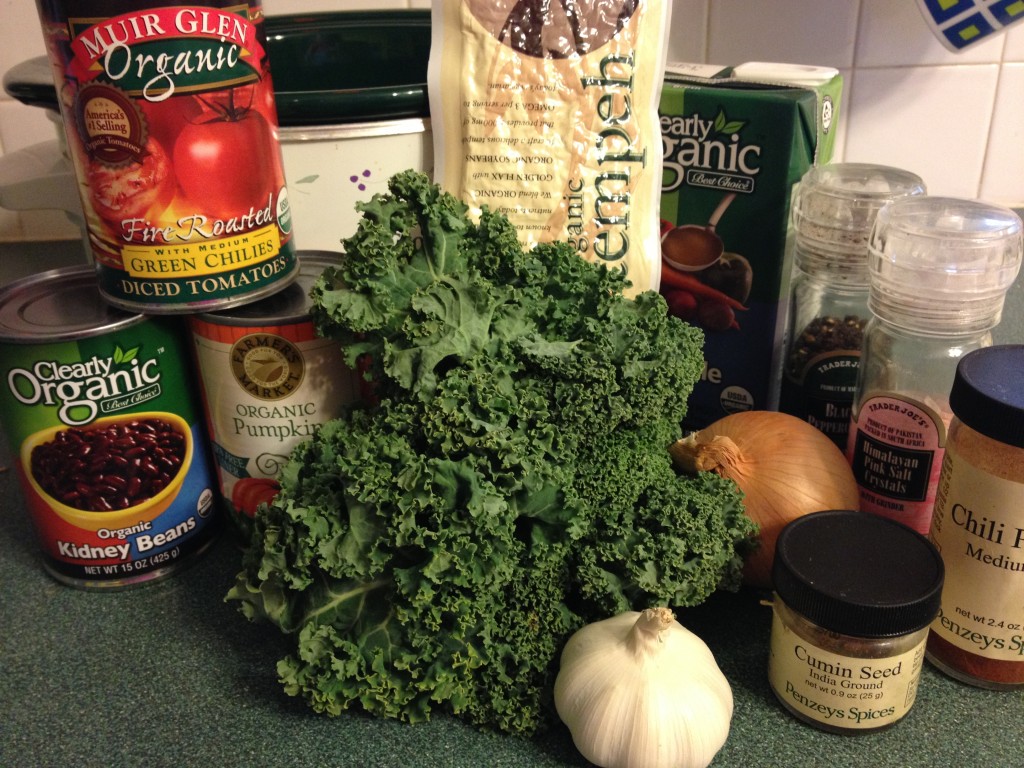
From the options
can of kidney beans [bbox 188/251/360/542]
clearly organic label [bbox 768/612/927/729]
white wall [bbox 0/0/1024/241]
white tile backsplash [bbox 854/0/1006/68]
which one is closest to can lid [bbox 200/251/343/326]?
can of kidney beans [bbox 188/251/360/542]

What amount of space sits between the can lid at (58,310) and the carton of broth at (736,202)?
0.56 metres

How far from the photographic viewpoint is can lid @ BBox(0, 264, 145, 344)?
0.81m

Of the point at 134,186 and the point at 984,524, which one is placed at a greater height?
the point at 134,186

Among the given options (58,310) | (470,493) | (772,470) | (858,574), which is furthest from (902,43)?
(58,310)

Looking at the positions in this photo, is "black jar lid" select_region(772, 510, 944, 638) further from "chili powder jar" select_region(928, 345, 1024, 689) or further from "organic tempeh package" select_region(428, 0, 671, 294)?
"organic tempeh package" select_region(428, 0, 671, 294)

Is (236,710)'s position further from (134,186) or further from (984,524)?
(984,524)

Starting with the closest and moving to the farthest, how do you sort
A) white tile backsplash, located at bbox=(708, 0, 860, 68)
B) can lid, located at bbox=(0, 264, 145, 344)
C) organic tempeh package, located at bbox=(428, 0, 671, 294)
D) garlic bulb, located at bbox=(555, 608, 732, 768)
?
garlic bulb, located at bbox=(555, 608, 732, 768)
can lid, located at bbox=(0, 264, 145, 344)
organic tempeh package, located at bbox=(428, 0, 671, 294)
white tile backsplash, located at bbox=(708, 0, 860, 68)

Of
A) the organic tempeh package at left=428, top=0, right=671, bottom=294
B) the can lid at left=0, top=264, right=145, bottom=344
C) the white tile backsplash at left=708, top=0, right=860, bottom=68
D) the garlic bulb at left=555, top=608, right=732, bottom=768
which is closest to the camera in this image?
the garlic bulb at left=555, top=608, right=732, bottom=768

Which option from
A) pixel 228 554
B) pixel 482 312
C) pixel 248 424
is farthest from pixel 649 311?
pixel 228 554

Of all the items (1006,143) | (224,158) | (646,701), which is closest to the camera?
(646,701)

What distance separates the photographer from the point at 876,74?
140 centimetres

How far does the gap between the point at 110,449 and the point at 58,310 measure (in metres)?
0.14

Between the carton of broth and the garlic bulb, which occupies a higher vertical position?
the carton of broth

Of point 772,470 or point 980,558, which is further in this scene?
point 772,470
